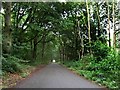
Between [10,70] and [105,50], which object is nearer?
[10,70]

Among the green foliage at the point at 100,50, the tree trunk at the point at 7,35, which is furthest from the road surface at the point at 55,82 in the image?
the green foliage at the point at 100,50

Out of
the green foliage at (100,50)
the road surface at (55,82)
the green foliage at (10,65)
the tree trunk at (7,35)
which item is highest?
the tree trunk at (7,35)

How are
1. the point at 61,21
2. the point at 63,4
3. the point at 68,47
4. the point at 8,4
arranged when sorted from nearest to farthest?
the point at 8,4 → the point at 61,21 → the point at 63,4 → the point at 68,47

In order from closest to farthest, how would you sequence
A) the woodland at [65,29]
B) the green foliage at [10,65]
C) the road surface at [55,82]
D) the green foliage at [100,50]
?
the road surface at [55,82]
the green foliage at [10,65]
the woodland at [65,29]
the green foliage at [100,50]

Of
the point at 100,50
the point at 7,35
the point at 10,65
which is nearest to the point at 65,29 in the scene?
the point at 100,50

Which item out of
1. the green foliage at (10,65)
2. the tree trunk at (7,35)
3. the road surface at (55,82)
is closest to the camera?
the road surface at (55,82)

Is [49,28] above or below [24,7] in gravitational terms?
below

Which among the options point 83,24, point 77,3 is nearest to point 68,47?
point 83,24

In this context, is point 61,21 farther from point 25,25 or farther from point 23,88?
point 23,88

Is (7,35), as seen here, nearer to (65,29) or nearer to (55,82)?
(55,82)

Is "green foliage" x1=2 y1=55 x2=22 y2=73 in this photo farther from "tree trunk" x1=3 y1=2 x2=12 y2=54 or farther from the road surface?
"tree trunk" x1=3 y1=2 x2=12 y2=54

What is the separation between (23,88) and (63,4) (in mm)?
21679

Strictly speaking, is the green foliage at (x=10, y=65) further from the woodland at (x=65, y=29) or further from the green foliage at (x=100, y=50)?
the green foliage at (x=100, y=50)

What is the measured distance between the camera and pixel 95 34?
39.2 metres
